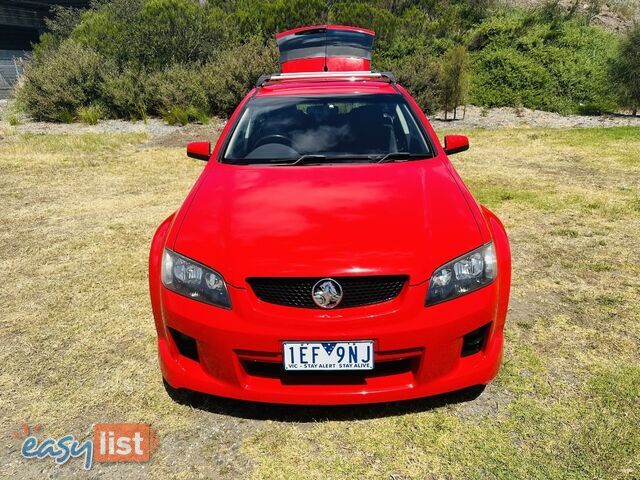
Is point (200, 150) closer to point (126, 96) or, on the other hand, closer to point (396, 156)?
point (396, 156)

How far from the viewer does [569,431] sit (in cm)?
229

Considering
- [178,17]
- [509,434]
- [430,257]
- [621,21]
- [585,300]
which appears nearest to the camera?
[430,257]

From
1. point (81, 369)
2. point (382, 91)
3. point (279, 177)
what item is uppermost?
point (382, 91)

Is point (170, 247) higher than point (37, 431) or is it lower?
higher

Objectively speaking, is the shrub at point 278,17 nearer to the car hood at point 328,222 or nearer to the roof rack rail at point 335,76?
the roof rack rail at point 335,76

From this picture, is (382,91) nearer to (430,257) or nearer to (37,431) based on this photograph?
(430,257)

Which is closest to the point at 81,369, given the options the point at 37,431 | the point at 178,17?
the point at 37,431

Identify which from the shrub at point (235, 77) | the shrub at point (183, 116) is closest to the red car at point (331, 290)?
the shrub at point (183, 116)

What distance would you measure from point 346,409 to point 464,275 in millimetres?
929

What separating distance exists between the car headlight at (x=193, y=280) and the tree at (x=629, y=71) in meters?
14.1

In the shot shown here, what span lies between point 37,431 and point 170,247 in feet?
3.84

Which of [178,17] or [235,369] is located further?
[178,17]

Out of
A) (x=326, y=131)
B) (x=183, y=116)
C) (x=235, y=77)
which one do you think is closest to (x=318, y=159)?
(x=326, y=131)

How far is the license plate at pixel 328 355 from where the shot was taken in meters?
2.04
